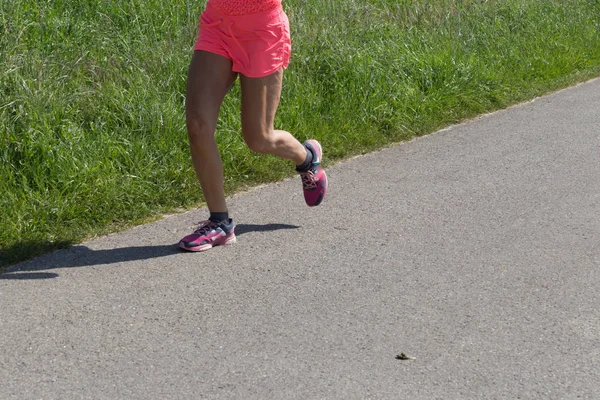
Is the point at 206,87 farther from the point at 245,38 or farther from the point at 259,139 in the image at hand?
the point at 259,139

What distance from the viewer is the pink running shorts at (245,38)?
5.19 metres

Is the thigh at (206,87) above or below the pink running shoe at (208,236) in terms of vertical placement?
above

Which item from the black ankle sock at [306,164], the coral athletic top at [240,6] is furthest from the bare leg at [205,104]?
the black ankle sock at [306,164]

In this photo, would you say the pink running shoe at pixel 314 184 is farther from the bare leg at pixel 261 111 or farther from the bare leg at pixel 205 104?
the bare leg at pixel 205 104

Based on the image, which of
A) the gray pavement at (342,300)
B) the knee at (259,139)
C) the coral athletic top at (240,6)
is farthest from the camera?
the knee at (259,139)

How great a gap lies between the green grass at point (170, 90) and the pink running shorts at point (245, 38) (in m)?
1.16

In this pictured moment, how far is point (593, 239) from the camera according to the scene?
5465 mm

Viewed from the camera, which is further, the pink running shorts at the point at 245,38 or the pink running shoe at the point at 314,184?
the pink running shoe at the point at 314,184

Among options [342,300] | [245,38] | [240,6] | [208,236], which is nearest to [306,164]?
[208,236]

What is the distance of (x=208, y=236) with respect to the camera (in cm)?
532

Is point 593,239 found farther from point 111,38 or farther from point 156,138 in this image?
point 111,38

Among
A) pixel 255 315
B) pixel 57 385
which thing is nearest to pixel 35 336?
pixel 57 385

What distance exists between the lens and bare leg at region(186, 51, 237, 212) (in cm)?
517

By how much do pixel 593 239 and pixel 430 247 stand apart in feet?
2.85
